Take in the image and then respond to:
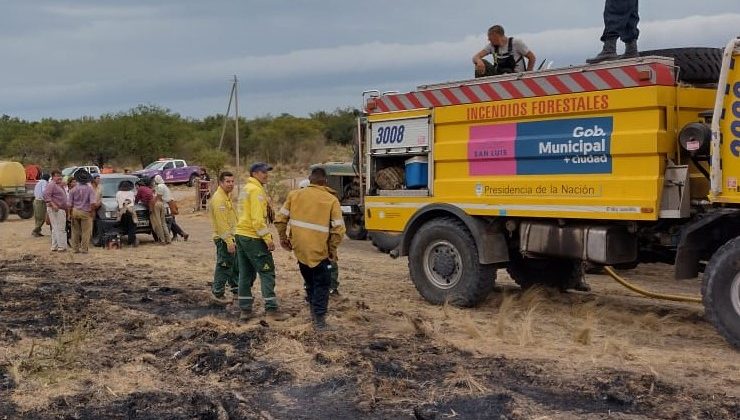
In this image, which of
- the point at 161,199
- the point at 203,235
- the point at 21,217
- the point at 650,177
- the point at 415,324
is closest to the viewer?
the point at 650,177

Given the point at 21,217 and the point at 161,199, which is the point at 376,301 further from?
the point at 21,217

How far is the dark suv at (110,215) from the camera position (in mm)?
17719

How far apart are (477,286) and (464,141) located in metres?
1.65

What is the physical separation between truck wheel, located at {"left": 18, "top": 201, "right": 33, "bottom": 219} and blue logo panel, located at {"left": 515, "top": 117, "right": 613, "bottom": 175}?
23138mm

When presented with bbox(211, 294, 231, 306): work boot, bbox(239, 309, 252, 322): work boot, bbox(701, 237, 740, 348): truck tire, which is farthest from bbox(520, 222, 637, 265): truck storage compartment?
bbox(211, 294, 231, 306): work boot

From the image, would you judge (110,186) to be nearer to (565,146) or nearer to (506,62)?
(506,62)

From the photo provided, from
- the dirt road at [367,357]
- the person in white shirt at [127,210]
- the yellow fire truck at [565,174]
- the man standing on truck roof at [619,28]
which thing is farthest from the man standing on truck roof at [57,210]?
the man standing on truck roof at [619,28]

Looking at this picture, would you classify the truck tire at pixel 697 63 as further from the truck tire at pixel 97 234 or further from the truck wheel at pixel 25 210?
the truck wheel at pixel 25 210

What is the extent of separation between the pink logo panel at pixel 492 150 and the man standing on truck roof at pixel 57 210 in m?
10.4

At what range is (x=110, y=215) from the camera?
58.5ft

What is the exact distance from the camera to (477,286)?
952 centimetres

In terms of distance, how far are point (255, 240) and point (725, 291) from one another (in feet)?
15.4

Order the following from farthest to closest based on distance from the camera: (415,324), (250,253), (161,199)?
(161,199) < (250,253) < (415,324)

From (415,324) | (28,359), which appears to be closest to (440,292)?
(415,324)
